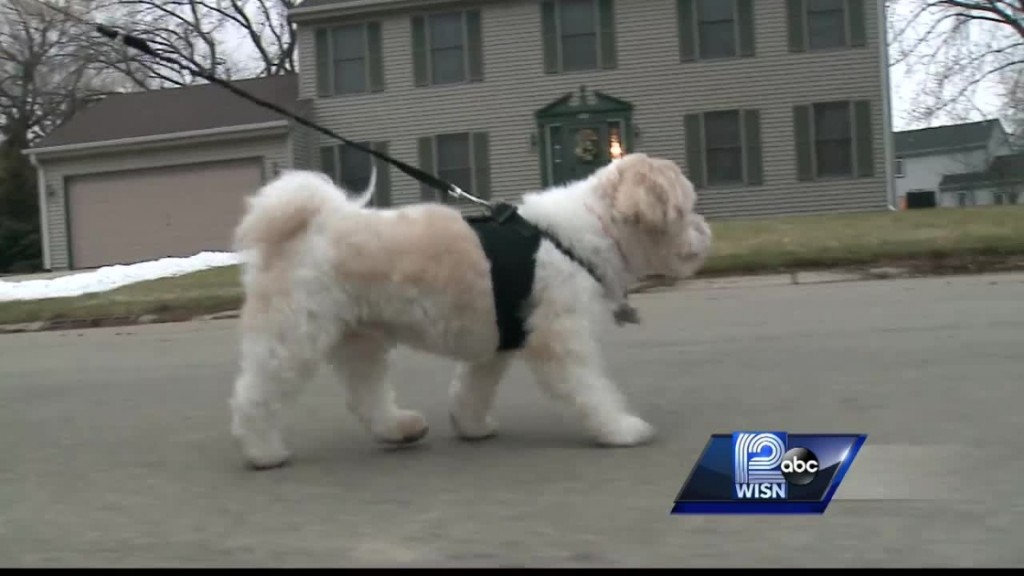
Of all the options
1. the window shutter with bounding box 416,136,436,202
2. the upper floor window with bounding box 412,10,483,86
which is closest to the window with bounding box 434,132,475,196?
the window shutter with bounding box 416,136,436,202

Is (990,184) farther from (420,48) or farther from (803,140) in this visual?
(420,48)

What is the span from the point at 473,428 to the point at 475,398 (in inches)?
6.9

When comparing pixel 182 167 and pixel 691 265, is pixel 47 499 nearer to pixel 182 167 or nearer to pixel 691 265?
pixel 691 265

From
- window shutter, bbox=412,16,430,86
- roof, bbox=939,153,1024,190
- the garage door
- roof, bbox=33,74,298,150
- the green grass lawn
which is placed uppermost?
window shutter, bbox=412,16,430,86

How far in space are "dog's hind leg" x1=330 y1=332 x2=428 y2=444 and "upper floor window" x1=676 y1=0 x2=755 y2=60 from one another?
2186cm

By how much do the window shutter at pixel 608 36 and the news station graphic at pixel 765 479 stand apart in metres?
22.5

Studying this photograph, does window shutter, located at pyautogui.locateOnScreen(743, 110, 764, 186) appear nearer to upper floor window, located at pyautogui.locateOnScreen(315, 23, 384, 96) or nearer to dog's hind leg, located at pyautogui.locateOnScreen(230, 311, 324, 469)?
upper floor window, located at pyautogui.locateOnScreen(315, 23, 384, 96)

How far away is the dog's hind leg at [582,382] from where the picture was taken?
181 inches

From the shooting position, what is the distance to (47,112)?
43938 millimetres

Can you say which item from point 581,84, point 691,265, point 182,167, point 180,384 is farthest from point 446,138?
point 691,265

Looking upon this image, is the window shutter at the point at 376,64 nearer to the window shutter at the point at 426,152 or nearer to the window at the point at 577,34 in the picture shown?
the window shutter at the point at 426,152

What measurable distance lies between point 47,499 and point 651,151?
2212 cm

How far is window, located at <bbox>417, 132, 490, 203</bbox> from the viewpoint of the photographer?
26359 millimetres

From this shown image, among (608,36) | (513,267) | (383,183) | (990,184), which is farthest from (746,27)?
(990,184)
